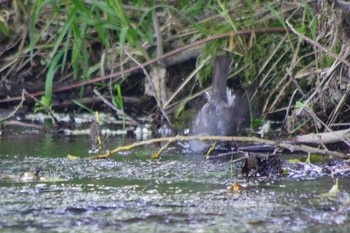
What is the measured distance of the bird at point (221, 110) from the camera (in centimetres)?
422

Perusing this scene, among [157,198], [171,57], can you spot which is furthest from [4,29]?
[157,198]

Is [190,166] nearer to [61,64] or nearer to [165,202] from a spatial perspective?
[165,202]

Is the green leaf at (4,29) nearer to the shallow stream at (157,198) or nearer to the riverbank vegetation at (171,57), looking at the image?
the riverbank vegetation at (171,57)

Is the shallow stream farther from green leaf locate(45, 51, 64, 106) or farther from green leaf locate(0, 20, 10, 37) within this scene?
green leaf locate(0, 20, 10, 37)

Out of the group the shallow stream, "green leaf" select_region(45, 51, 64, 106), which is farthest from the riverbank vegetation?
the shallow stream

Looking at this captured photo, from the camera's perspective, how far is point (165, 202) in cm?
273

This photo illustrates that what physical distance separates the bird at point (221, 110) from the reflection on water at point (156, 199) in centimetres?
54

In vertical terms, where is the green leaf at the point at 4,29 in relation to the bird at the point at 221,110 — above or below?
above

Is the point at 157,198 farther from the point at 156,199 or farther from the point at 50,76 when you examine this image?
the point at 50,76

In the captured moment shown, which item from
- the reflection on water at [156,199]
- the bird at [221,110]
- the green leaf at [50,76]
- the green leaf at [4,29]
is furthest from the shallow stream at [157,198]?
the green leaf at [4,29]

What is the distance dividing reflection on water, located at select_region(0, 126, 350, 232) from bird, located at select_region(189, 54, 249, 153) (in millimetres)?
536

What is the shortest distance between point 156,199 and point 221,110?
5.16 feet

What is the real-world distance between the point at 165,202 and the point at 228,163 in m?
0.76

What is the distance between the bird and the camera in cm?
422
